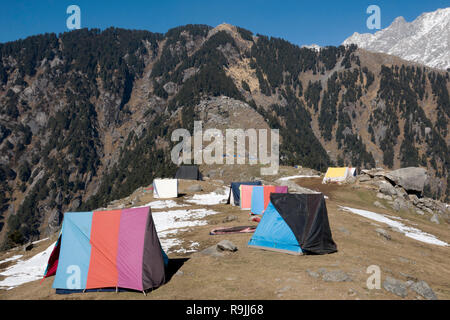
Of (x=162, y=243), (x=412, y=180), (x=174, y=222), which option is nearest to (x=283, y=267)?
(x=162, y=243)

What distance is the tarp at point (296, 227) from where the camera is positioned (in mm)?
15645

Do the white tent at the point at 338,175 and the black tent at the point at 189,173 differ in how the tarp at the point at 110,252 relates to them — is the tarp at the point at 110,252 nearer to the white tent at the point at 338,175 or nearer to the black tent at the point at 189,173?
the white tent at the point at 338,175

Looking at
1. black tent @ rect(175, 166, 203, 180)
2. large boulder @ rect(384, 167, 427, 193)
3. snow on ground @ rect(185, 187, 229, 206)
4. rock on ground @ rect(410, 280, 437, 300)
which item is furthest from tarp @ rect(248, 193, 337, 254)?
black tent @ rect(175, 166, 203, 180)

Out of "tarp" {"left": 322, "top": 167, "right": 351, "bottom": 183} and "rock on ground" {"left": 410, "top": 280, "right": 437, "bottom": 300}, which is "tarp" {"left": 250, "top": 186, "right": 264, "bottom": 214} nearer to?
"rock on ground" {"left": 410, "top": 280, "right": 437, "bottom": 300}

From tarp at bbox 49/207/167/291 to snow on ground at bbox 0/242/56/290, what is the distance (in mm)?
4508

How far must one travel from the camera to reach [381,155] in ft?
579

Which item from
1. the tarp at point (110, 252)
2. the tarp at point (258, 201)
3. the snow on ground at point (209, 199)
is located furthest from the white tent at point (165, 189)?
the tarp at point (110, 252)

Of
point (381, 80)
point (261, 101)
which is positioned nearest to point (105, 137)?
point (261, 101)

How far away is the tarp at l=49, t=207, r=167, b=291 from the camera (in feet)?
38.9

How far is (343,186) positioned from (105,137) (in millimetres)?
174160

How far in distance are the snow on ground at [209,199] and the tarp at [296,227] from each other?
67.4ft

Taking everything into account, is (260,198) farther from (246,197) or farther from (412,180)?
(412,180)
